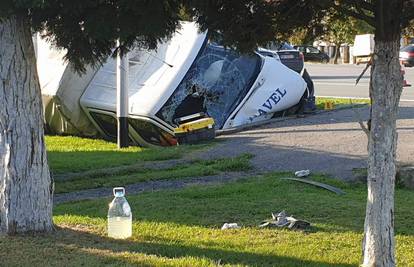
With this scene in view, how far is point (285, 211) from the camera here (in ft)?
26.4

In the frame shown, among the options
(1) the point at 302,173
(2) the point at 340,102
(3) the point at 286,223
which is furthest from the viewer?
(2) the point at 340,102

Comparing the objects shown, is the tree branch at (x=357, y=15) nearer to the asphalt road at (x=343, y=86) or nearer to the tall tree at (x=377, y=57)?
the tall tree at (x=377, y=57)

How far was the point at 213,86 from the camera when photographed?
1516cm

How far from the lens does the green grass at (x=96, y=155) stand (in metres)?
11.9

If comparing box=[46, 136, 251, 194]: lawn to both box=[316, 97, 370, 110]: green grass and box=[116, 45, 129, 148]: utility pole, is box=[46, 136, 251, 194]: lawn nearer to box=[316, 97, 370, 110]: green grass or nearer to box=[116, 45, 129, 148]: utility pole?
box=[116, 45, 129, 148]: utility pole

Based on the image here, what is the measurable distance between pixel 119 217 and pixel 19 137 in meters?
1.19

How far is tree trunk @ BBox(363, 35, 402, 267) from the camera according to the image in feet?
16.9

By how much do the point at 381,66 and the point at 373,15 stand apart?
0.42m

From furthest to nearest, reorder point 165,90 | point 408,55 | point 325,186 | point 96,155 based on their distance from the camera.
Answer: point 408,55
point 165,90
point 96,155
point 325,186

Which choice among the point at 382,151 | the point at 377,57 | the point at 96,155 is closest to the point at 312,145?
the point at 96,155

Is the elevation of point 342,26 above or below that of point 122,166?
above

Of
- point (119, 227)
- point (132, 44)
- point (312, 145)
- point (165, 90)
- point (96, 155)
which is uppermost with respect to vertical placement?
point (132, 44)

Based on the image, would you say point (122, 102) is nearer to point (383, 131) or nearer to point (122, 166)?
point (122, 166)

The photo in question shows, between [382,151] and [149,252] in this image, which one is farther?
[149,252]
